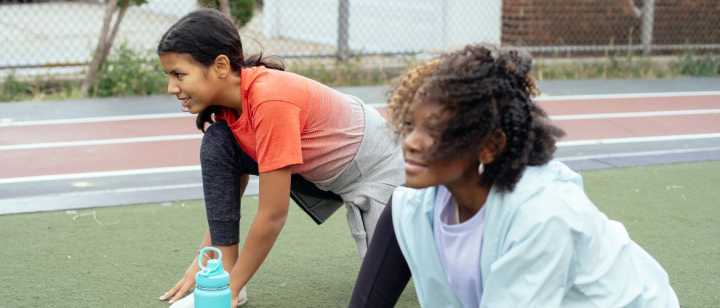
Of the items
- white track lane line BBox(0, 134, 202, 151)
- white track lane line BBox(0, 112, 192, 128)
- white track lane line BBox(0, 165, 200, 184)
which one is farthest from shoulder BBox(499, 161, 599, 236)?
white track lane line BBox(0, 112, 192, 128)

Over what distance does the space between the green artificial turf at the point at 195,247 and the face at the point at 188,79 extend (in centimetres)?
82

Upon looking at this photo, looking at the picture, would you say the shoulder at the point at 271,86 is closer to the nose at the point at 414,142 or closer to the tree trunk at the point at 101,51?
the nose at the point at 414,142

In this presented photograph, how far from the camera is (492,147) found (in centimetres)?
225

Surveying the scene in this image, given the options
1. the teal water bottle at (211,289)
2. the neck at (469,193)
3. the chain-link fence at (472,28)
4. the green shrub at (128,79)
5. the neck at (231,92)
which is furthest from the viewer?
the chain-link fence at (472,28)

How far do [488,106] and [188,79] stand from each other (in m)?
1.33

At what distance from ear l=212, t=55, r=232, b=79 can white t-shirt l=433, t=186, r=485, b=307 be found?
41.6 inches

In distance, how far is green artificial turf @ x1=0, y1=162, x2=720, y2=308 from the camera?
3.74 m

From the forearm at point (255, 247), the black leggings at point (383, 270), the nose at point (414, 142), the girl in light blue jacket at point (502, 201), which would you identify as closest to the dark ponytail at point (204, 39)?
the forearm at point (255, 247)

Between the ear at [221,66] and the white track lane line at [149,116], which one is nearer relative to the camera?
the ear at [221,66]

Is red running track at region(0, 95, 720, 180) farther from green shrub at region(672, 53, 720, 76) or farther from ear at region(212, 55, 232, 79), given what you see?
ear at region(212, 55, 232, 79)

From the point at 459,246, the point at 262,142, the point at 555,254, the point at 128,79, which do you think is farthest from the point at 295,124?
the point at 128,79

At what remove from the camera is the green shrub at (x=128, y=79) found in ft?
28.7

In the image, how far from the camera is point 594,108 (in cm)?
836

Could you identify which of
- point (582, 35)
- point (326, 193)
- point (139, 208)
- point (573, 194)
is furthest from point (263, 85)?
point (582, 35)
